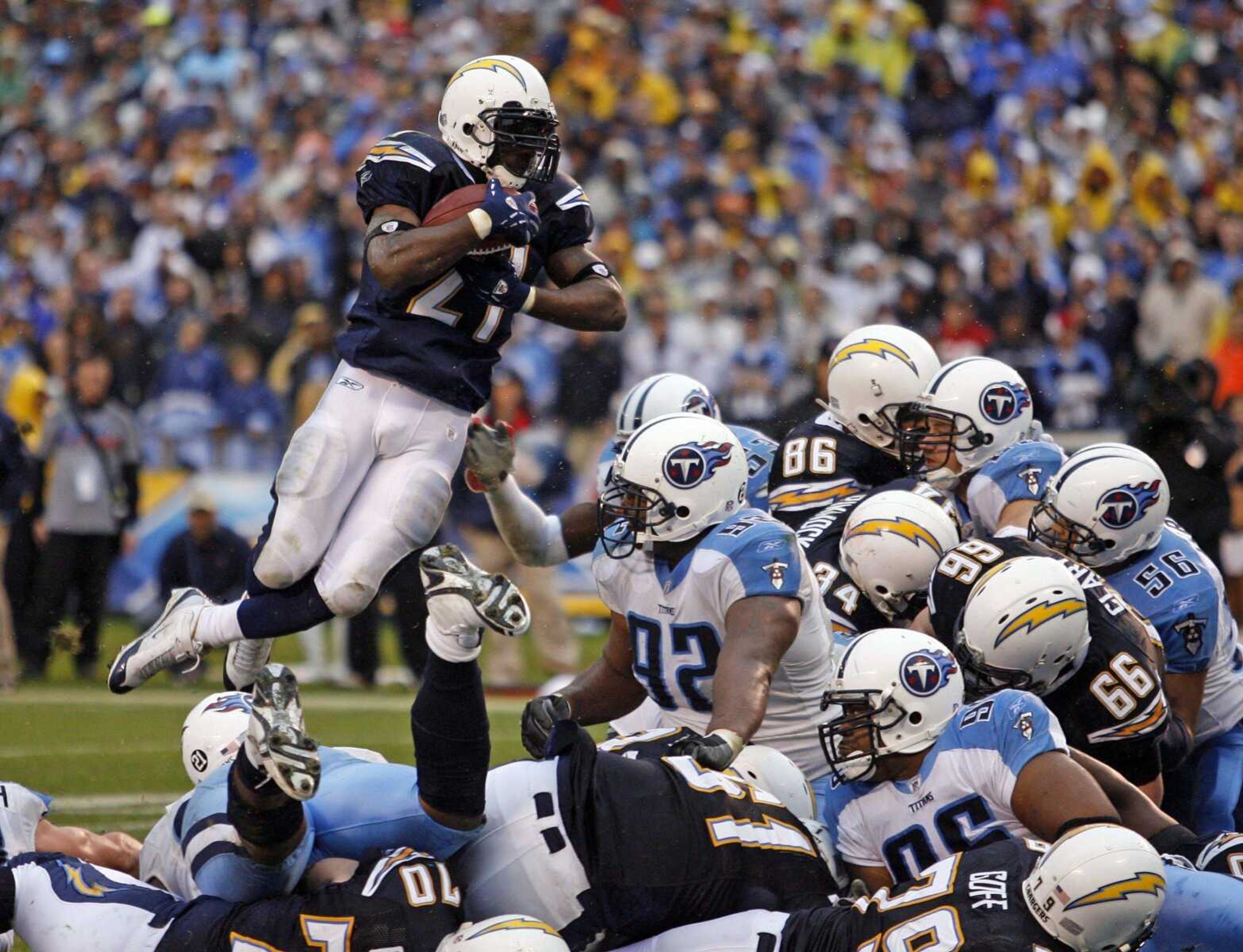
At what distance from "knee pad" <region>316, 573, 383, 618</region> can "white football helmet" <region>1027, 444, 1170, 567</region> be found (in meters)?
2.08

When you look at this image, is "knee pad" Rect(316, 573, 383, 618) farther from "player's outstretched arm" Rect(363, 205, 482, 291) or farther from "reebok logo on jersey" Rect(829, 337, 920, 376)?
"reebok logo on jersey" Rect(829, 337, 920, 376)

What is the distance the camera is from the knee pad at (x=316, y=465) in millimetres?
5242

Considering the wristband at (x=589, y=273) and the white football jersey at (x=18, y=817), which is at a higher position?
the wristband at (x=589, y=273)

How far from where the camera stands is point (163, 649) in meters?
5.35

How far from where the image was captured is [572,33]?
14.5 m

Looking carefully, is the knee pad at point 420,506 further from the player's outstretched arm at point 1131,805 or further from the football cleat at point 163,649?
the player's outstretched arm at point 1131,805

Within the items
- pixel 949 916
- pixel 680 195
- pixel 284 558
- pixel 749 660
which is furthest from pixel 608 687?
pixel 680 195

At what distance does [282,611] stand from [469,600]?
1.69m

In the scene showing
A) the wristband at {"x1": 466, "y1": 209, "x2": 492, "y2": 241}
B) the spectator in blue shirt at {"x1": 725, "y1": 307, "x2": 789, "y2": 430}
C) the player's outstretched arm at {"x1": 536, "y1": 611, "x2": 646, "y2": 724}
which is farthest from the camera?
the spectator in blue shirt at {"x1": 725, "y1": 307, "x2": 789, "y2": 430}

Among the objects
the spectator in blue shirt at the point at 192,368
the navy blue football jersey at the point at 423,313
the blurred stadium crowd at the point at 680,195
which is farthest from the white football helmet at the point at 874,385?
the spectator in blue shirt at the point at 192,368

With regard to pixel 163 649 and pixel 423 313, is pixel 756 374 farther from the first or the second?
pixel 163 649

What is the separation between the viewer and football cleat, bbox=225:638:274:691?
5.50 metres

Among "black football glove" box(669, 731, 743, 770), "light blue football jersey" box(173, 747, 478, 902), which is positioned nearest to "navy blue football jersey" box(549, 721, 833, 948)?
"black football glove" box(669, 731, 743, 770)

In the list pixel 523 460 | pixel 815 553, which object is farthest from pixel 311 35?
pixel 815 553
